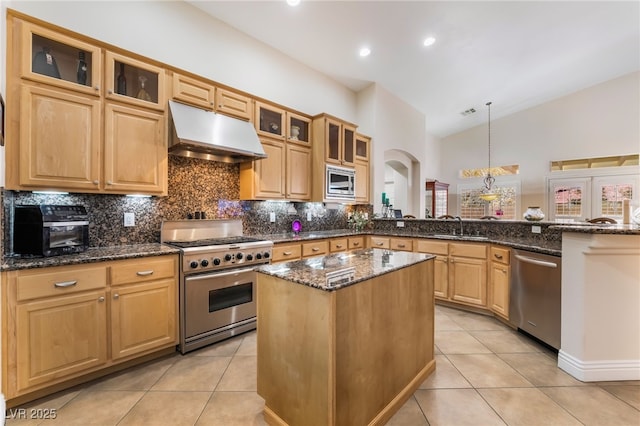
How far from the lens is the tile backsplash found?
7.57 ft

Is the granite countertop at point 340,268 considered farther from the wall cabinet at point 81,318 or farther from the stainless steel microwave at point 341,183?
the stainless steel microwave at point 341,183

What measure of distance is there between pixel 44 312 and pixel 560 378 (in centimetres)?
377

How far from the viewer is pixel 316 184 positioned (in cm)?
405

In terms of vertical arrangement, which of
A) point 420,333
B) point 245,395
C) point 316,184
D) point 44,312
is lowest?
point 245,395

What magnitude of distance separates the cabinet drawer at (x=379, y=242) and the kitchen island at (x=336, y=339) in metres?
2.29

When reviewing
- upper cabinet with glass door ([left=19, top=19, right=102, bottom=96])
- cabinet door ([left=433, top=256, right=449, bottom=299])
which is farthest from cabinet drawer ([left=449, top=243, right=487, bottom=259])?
upper cabinet with glass door ([left=19, top=19, right=102, bottom=96])

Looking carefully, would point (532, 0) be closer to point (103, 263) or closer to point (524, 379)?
point (524, 379)

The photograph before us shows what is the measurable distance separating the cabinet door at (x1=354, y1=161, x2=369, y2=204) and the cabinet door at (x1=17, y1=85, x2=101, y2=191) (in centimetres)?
352

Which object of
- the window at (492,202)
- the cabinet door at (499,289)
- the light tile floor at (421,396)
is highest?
the window at (492,202)

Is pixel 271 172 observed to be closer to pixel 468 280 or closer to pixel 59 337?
pixel 59 337

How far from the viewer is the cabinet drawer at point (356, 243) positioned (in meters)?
4.14

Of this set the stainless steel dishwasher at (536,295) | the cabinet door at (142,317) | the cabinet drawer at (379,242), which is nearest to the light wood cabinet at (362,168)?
the cabinet drawer at (379,242)

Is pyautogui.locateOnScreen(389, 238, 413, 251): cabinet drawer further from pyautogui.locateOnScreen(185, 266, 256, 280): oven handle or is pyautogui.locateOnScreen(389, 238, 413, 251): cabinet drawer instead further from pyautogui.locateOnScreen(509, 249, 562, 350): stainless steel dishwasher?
pyautogui.locateOnScreen(185, 266, 256, 280): oven handle

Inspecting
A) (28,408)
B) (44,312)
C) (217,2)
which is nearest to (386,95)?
(217,2)
